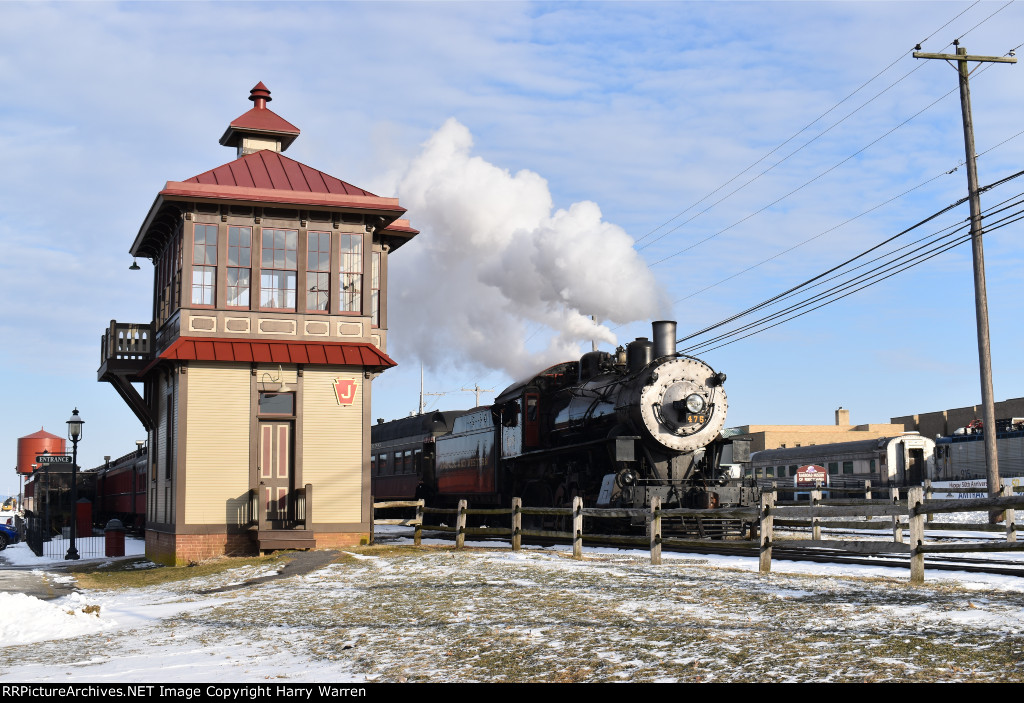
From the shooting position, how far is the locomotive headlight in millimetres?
20312

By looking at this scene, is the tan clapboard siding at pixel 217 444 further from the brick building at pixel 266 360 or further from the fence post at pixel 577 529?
the fence post at pixel 577 529

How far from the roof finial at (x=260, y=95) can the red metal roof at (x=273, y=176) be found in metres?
3.06

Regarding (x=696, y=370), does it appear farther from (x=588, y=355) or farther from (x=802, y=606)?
(x=802, y=606)

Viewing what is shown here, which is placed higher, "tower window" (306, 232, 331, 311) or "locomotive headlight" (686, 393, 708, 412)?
"tower window" (306, 232, 331, 311)

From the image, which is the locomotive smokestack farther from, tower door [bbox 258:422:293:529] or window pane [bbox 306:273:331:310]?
tower door [bbox 258:422:293:529]

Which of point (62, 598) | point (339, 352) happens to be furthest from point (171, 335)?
point (62, 598)

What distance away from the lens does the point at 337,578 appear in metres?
14.0

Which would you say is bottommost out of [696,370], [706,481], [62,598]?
[62,598]

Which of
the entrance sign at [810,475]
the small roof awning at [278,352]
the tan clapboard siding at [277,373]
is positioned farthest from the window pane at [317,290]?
the entrance sign at [810,475]

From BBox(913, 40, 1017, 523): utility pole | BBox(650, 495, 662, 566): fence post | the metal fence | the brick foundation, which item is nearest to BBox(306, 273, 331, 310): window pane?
the brick foundation

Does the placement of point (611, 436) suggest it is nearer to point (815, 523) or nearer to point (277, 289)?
point (815, 523)

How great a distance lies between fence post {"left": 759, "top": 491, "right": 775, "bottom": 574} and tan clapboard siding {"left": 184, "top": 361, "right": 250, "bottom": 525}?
10.8 meters

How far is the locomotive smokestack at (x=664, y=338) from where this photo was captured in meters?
21.6

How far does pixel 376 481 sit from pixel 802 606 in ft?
98.3
